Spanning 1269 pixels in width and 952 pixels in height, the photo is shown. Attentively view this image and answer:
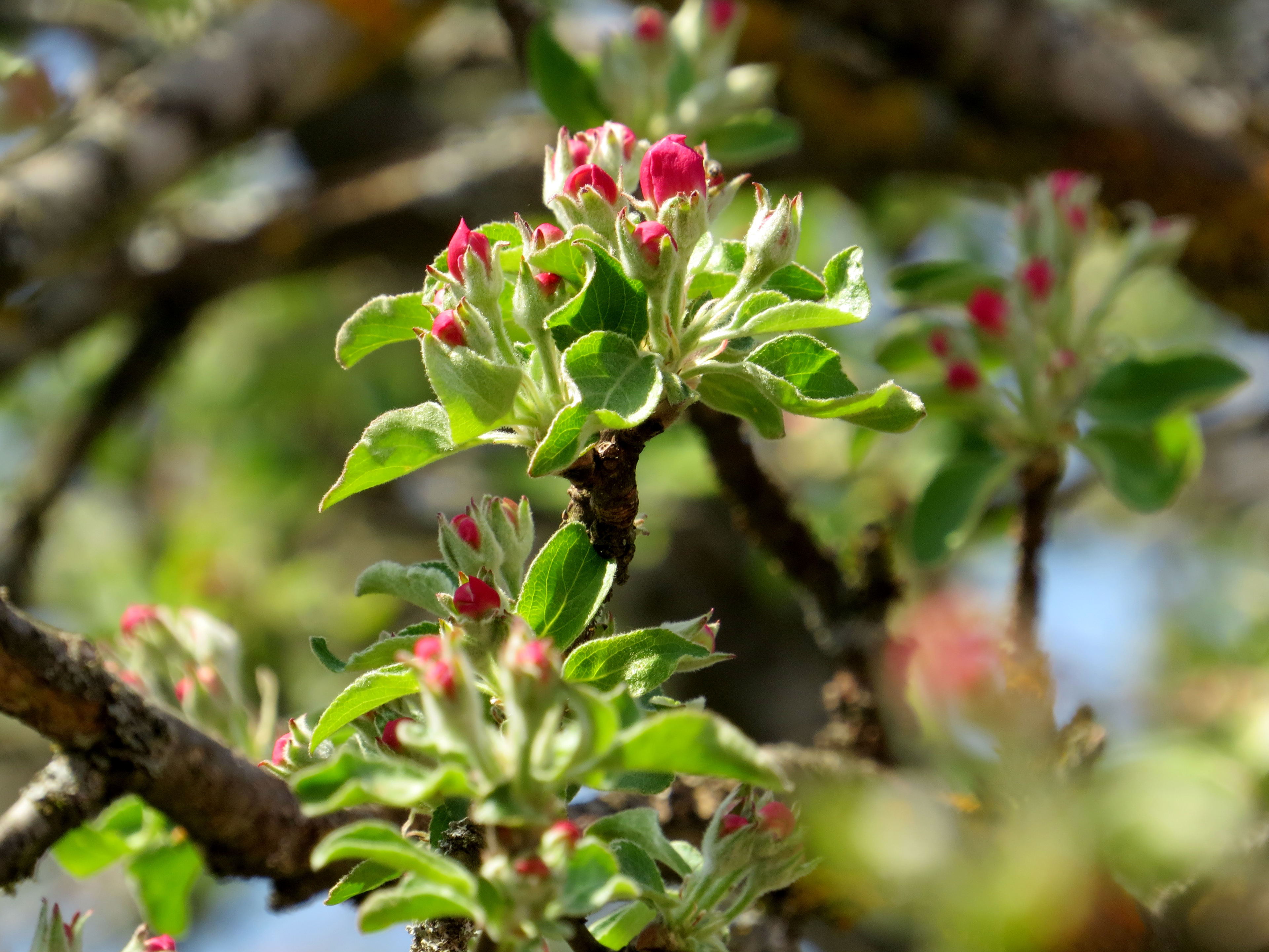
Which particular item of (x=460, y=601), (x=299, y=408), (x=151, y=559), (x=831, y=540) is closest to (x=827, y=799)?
(x=460, y=601)

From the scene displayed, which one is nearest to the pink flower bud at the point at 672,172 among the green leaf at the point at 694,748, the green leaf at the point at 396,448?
the green leaf at the point at 396,448

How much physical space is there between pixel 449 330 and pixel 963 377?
3.84 feet

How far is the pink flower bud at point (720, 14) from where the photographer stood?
2.02 m

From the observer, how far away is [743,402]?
1104 mm

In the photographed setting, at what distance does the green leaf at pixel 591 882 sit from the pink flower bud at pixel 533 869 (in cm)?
2

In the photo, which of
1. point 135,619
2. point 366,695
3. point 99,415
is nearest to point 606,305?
point 366,695

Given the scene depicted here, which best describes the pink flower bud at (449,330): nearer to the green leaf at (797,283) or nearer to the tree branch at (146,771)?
the green leaf at (797,283)

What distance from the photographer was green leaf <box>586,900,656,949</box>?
38.9 inches

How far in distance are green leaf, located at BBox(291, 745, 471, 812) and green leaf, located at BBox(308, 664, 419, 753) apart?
10 cm

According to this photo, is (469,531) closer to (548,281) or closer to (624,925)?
(548,281)

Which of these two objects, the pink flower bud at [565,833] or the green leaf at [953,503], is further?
the green leaf at [953,503]

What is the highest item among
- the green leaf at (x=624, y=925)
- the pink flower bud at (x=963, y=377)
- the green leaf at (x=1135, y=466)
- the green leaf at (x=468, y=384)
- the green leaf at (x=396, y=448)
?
the green leaf at (x=468, y=384)

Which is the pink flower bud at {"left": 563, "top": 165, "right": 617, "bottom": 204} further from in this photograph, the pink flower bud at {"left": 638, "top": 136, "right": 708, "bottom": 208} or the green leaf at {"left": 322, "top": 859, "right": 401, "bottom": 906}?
the green leaf at {"left": 322, "top": 859, "right": 401, "bottom": 906}

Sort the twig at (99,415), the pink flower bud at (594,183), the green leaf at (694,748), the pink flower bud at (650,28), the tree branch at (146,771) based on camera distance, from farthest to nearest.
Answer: the twig at (99,415)
the pink flower bud at (650,28)
the tree branch at (146,771)
the pink flower bud at (594,183)
the green leaf at (694,748)
